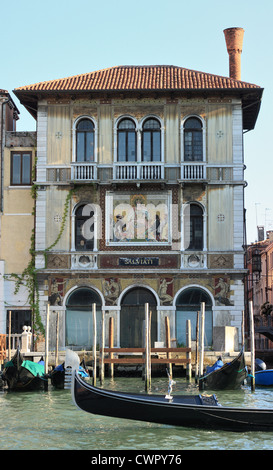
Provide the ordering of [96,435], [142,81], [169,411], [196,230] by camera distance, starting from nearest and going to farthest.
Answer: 1. [169,411]
2. [96,435]
3. [196,230]
4. [142,81]

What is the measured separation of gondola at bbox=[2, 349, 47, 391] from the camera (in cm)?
1844

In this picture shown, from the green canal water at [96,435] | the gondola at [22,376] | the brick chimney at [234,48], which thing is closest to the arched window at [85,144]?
the brick chimney at [234,48]

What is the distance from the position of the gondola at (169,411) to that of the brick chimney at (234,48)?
15.7 meters

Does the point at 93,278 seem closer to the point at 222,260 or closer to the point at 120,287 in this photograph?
the point at 120,287

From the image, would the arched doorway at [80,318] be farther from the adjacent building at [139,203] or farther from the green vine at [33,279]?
the green vine at [33,279]

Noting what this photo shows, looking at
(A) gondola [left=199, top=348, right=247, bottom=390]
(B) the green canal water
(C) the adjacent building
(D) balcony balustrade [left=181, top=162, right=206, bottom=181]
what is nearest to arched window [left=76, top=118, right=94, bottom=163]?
(C) the adjacent building

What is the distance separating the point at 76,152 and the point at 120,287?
4.19 meters

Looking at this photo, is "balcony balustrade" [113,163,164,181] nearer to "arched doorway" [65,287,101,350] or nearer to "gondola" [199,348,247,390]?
"arched doorway" [65,287,101,350]

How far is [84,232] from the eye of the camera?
76.7ft

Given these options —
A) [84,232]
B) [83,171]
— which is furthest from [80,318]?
[83,171]

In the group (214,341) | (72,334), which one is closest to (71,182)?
(72,334)

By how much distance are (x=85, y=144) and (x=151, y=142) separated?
1944 millimetres

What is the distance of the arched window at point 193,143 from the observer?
23.5 meters

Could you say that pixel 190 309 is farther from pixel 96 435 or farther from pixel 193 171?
pixel 96 435
